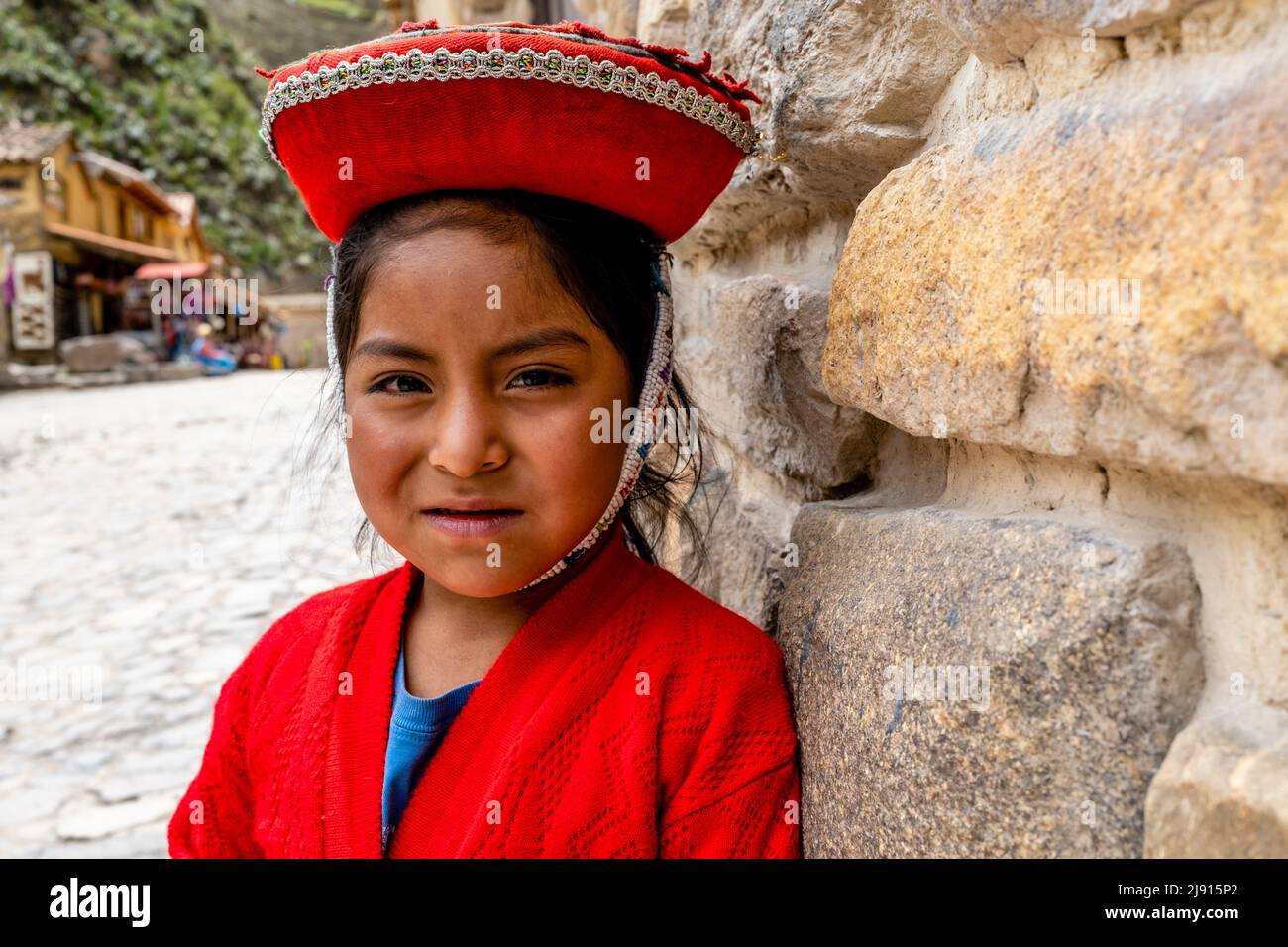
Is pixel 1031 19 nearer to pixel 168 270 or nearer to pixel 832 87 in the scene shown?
pixel 832 87

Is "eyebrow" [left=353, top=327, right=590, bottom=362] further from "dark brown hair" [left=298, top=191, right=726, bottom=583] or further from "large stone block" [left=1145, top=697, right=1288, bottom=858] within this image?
"large stone block" [left=1145, top=697, right=1288, bottom=858]

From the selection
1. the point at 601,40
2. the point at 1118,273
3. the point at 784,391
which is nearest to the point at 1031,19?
the point at 1118,273

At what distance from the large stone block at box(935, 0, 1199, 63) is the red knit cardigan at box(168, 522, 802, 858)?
0.58 m

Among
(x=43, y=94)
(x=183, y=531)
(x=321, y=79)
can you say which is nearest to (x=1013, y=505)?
(x=321, y=79)

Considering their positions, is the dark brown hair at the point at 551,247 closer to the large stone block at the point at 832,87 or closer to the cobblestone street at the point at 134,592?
the large stone block at the point at 832,87

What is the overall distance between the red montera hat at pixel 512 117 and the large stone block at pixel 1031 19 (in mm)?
305

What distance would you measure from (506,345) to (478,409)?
0.07 meters

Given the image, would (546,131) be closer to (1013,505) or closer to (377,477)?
(377,477)

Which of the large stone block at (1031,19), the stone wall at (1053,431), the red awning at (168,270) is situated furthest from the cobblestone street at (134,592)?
the red awning at (168,270)

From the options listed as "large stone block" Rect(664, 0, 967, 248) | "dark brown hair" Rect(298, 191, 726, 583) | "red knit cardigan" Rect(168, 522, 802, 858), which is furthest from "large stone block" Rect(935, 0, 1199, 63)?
"red knit cardigan" Rect(168, 522, 802, 858)

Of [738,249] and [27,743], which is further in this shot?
[27,743]

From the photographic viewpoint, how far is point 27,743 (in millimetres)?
2578

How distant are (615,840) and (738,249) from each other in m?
0.83

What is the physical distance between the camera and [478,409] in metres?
0.95
